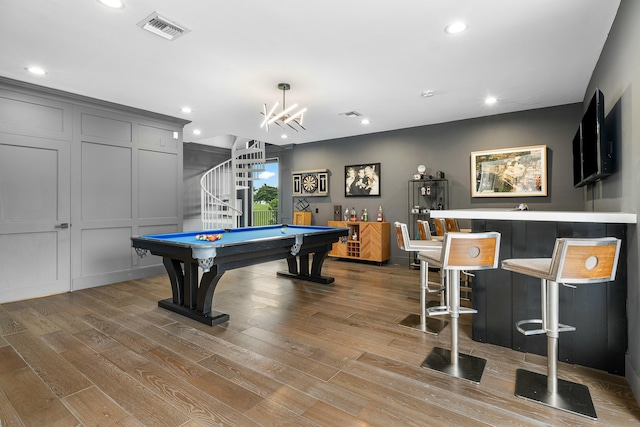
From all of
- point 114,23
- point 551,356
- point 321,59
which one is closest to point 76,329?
point 114,23

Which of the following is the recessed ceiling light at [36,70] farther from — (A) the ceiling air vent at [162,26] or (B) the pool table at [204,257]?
(B) the pool table at [204,257]

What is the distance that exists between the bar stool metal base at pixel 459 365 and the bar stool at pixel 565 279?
26 cm

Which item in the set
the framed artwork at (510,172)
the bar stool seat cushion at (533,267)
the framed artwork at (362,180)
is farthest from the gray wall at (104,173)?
the framed artwork at (510,172)

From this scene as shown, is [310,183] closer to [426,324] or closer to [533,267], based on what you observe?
[426,324]

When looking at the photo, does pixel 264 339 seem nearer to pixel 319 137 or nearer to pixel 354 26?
pixel 354 26

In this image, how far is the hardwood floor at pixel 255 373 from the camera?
179 centimetres

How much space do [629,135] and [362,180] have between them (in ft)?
16.0

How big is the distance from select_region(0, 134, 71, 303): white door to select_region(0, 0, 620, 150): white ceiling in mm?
901

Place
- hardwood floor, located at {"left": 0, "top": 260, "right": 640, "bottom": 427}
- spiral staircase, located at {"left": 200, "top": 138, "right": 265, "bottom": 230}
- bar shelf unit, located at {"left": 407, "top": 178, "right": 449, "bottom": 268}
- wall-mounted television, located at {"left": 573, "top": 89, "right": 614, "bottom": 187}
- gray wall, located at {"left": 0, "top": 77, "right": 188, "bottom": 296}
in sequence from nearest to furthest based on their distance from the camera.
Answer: hardwood floor, located at {"left": 0, "top": 260, "right": 640, "bottom": 427} < wall-mounted television, located at {"left": 573, "top": 89, "right": 614, "bottom": 187} < gray wall, located at {"left": 0, "top": 77, "right": 188, "bottom": 296} < bar shelf unit, located at {"left": 407, "top": 178, "right": 449, "bottom": 268} < spiral staircase, located at {"left": 200, "top": 138, "right": 265, "bottom": 230}

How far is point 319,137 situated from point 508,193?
395 centimetres

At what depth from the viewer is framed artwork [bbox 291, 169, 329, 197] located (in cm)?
743

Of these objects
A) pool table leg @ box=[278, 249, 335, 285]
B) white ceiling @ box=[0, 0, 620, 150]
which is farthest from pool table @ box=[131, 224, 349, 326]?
white ceiling @ box=[0, 0, 620, 150]

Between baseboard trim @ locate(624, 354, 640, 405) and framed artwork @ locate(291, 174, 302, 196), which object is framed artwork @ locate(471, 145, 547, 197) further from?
framed artwork @ locate(291, 174, 302, 196)

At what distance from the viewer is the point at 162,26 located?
2.73 metres
